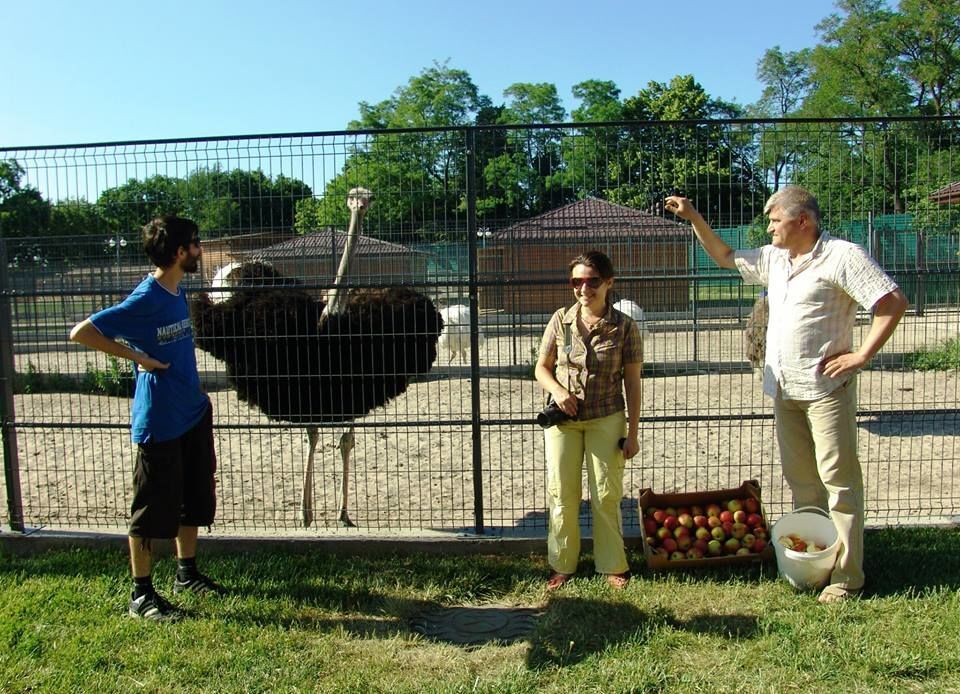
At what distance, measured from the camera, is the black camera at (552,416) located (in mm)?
4371

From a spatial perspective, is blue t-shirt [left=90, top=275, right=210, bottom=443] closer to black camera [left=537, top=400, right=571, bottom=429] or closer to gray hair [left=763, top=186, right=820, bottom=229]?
black camera [left=537, top=400, right=571, bottom=429]

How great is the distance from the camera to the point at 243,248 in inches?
209

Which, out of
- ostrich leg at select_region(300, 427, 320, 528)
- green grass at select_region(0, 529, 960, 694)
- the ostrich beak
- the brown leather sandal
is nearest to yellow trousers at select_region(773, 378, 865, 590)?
green grass at select_region(0, 529, 960, 694)

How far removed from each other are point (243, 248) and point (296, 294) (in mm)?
453

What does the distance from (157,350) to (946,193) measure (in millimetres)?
4737

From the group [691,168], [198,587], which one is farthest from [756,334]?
[198,587]

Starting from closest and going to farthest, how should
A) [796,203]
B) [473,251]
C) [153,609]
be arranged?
[796,203]
[153,609]
[473,251]

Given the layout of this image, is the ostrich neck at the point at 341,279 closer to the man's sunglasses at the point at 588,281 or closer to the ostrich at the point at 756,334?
the man's sunglasses at the point at 588,281

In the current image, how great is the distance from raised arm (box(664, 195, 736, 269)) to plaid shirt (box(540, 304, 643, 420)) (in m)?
0.62

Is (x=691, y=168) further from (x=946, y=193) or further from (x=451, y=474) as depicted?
(x=451, y=474)

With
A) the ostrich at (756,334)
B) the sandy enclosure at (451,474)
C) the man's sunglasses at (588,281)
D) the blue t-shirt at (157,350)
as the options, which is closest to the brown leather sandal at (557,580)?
the sandy enclosure at (451,474)

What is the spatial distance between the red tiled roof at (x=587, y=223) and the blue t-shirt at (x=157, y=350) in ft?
6.48

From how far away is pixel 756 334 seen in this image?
8.97m

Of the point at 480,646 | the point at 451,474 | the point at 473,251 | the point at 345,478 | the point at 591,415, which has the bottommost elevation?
the point at 480,646
